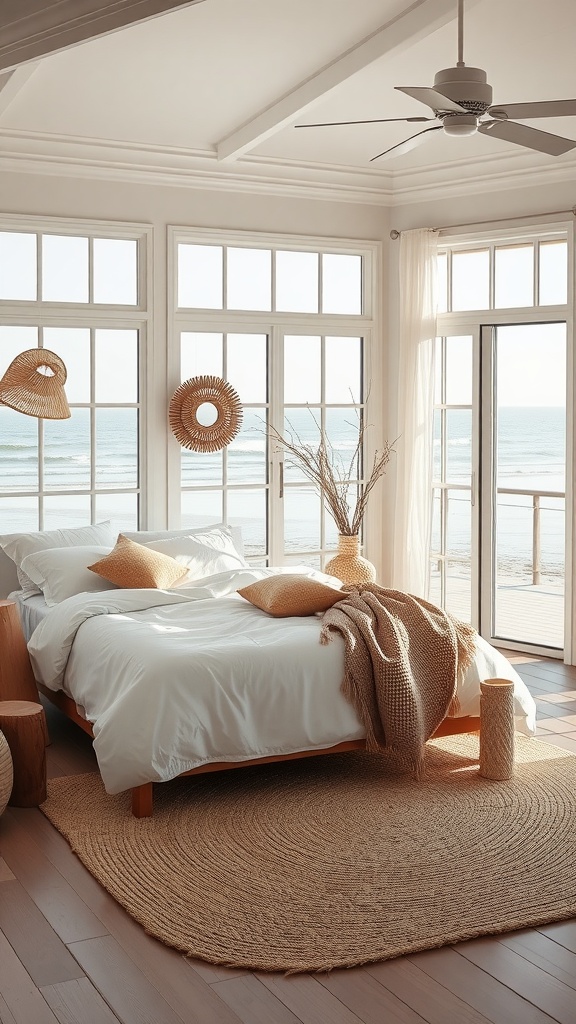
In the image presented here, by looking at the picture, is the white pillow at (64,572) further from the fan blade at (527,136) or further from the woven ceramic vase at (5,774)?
the fan blade at (527,136)

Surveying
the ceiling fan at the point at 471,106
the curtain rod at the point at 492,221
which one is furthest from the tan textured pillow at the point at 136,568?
the curtain rod at the point at 492,221

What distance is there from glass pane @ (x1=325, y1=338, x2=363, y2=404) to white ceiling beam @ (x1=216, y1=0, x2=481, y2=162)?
1.48 meters

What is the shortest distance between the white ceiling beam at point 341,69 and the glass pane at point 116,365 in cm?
123

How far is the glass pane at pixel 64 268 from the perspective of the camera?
6.12 metres

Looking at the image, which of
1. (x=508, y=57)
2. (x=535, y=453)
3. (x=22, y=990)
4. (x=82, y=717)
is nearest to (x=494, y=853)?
(x=22, y=990)

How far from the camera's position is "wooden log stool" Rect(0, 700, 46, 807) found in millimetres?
3957

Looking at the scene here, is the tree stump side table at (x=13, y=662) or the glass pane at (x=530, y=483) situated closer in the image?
the tree stump side table at (x=13, y=662)

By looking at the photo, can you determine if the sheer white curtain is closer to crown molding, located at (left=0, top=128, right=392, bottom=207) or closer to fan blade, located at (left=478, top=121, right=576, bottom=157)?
crown molding, located at (left=0, top=128, right=392, bottom=207)

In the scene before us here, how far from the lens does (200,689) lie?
154 inches

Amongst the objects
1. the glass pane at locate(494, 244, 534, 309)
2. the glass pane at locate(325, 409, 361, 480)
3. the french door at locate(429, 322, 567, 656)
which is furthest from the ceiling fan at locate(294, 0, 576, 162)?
the glass pane at locate(325, 409, 361, 480)

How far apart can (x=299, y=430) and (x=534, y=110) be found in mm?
3532

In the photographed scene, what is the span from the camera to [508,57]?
462 centimetres

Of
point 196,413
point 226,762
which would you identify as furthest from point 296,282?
point 226,762

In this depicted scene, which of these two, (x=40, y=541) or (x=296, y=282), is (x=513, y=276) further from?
(x=40, y=541)
